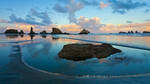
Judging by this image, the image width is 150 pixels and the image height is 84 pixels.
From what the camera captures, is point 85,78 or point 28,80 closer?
point 28,80

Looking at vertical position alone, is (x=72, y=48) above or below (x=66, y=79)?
above

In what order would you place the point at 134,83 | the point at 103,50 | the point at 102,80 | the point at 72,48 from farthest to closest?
the point at 103,50
the point at 72,48
the point at 102,80
the point at 134,83

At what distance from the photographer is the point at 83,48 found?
11789mm

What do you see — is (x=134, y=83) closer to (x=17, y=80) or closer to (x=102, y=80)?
(x=102, y=80)

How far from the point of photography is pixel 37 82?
198 inches

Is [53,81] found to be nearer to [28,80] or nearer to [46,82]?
[46,82]

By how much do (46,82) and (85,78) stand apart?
2.09m

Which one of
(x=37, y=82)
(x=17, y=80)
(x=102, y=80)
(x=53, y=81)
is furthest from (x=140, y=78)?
(x=17, y=80)

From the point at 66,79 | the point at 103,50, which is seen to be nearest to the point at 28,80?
the point at 66,79

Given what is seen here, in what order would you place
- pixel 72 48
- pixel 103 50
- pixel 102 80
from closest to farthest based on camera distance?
pixel 102 80
pixel 72 48
pixel 103 50

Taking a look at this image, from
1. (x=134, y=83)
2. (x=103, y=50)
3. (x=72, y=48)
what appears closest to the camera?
(x=134, y=83)

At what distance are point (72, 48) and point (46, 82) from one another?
22.6 feet

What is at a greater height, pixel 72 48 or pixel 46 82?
pixel 72 48

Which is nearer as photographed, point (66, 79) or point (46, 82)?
point (46, 82)
